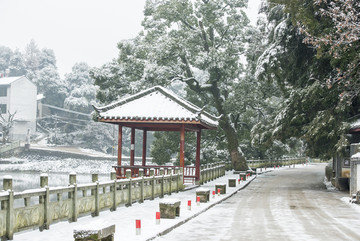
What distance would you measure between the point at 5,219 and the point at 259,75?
74.2 feet

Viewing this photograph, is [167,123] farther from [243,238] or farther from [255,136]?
[243,238]

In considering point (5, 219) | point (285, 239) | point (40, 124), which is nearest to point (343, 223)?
point (285, 239)

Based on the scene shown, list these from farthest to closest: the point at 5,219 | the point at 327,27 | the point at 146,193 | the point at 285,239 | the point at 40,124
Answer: the point at 40,124 < the point at 327,27 < the point at 146,193 < the point at 285,239 < the point at 5,219

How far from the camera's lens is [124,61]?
1857 inches

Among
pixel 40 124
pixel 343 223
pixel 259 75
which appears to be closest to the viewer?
pixel 343 223

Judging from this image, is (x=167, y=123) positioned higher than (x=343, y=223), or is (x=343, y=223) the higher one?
(x=167, y=123)

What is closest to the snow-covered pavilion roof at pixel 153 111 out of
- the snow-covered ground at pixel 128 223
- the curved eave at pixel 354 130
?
the snow-covered ground at pixel 128 223

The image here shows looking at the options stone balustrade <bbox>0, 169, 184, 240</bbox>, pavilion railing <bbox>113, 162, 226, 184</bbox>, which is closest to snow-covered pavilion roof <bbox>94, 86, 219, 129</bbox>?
pavilion railing <bbox>113, 162, 226, 184</bbox>

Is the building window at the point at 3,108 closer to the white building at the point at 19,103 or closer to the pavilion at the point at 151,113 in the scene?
the white building at the point at 19,103

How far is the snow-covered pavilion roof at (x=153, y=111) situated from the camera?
26.6m

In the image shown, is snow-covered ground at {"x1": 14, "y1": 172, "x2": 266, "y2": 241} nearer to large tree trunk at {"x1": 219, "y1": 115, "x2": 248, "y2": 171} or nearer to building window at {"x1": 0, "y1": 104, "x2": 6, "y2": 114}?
large tree trunk at {"x1": 219, "y1": 115, "x2": 248, "y2": 171}

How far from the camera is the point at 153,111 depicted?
90.2 ft

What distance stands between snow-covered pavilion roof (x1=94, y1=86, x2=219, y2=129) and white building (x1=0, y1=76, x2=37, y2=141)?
6051cm

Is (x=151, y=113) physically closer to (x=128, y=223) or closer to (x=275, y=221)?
(x=275, y=221)
